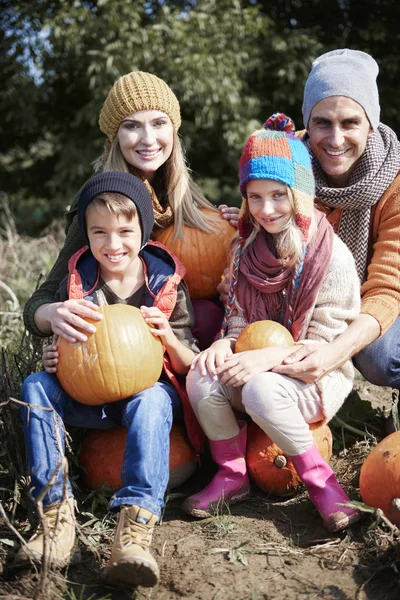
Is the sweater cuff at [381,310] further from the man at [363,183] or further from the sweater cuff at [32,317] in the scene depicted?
the sweater cuff at [32,317]

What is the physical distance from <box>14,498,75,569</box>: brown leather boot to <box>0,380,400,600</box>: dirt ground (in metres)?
Answer: 0.06

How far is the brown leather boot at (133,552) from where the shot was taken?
2469mm

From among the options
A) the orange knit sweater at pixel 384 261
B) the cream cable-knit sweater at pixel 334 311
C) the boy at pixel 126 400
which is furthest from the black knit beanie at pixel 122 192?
the orange knit sweater at pixel 384 261

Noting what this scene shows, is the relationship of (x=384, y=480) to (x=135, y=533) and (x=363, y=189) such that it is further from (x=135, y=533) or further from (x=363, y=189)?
(x=363, y=189)

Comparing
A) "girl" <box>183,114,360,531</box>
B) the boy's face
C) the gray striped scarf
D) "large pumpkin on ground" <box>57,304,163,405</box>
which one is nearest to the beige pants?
"girl" <box>183,114,360,531</box>

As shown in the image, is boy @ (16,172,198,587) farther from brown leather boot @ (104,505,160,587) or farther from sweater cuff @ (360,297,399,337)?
sweater cuff @ (360,297,399,337)

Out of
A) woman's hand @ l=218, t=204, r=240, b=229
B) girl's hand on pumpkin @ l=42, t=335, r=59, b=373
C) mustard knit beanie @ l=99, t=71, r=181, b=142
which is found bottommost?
girl's hand on pumpkin @ l=42, t=335, r=59, b=373

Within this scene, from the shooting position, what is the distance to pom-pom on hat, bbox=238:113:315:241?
311 centimetres

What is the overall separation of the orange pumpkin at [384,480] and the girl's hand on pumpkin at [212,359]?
757mm

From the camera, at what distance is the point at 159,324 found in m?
3.14

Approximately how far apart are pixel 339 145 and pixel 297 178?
47 cm

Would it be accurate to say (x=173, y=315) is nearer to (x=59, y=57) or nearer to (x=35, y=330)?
(x=35, y=330)

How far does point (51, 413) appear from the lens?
297cm

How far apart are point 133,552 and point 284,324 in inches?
50.4
